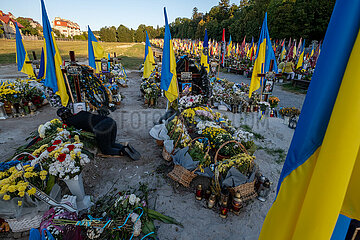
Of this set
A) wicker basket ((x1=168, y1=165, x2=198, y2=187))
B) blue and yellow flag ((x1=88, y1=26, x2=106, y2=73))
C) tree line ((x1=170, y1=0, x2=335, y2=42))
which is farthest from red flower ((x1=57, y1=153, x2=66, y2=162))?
tree line ((x1=170, y1=0, x2=335, y2=42))

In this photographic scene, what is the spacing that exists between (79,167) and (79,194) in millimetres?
605

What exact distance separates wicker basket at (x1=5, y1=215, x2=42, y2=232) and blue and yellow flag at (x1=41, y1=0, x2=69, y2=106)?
370cm

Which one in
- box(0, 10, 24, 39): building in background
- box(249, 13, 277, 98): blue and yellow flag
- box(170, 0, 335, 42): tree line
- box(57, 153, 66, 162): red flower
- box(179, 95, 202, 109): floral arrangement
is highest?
box(170, 0, 335, 42): tree line

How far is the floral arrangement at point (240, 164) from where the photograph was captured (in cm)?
377

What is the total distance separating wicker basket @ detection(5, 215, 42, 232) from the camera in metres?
2.96

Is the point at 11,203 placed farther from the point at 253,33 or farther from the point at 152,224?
the point at 253,33

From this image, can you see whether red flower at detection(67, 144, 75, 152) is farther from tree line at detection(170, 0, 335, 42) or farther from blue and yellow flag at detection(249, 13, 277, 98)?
tree line at detection(170, 0, 335, 42)

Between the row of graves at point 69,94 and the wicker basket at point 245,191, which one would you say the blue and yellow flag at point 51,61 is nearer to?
the row of graves at point 69,94

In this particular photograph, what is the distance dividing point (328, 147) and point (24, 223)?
162 inches

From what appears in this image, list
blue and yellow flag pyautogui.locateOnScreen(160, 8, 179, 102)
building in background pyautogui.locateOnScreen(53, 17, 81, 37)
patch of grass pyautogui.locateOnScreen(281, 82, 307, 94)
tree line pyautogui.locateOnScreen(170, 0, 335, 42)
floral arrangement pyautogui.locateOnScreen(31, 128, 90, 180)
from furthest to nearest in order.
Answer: building in background pyautogui.locateOnScreen(53, 17, 81, 37)
tree line pyautogui.locateOnScreen(170, 0, 335, 42)
patch of grass pyautogui.locateOnScreen(281, 82, 307, 94)
blue and yellow flag pyautogui.locateOnScreen(160, 8, 179, 102)
floral arrangement pyautogui.locateOnScreen(31, 128, 90, 180)

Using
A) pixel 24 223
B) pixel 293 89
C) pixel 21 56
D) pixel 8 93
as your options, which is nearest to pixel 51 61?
pixel 8 93

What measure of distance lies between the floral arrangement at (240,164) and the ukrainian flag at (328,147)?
8.51 ft

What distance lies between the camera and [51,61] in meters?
5.29

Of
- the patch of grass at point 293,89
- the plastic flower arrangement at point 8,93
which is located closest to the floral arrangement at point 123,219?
the plastic flower arrangement at point 8,93
